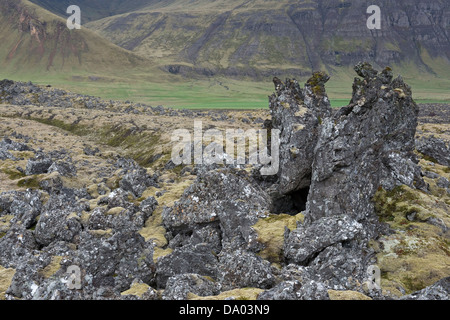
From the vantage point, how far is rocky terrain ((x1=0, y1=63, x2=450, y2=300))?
58.7ft

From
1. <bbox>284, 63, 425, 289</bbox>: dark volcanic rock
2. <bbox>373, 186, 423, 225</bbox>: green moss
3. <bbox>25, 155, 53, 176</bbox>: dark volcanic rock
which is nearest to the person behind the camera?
<bbox>284, 63, 425, 289</bbox>: dark volcanic rock

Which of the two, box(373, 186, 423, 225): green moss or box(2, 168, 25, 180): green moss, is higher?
box(373, 186, 423, 225): green moss

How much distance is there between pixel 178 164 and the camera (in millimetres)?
61281

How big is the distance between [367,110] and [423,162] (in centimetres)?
2735

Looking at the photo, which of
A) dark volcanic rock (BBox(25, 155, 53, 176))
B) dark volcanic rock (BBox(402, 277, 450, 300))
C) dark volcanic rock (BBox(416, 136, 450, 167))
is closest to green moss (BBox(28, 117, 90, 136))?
dark volcanic rock (BBox(25, 155, 53, 176))

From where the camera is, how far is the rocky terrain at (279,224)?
17.9m

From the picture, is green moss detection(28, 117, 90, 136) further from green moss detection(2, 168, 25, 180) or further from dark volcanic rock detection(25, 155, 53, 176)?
dark volcanic rock detection(25, 155, 53, 176)

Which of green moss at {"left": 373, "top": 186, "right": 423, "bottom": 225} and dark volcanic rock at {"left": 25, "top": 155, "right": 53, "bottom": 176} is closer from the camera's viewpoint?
green moss at {"left": 373, "top": 186, "right": 423, "bottom": 225}

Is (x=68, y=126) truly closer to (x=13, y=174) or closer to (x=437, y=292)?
(x=13, y=174)

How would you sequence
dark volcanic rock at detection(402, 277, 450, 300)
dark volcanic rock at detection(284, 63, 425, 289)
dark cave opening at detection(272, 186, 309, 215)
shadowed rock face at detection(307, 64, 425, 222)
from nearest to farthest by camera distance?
dark volcanic rock at detection(402, 277, 450, 300)
dark volcanic rock at detection(284, 63, 425, 289)
shadowed rock face at detection(307, 64, 425, 222)
dark cave opening at detection(272, 186, 309, 215)

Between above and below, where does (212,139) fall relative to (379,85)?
below
